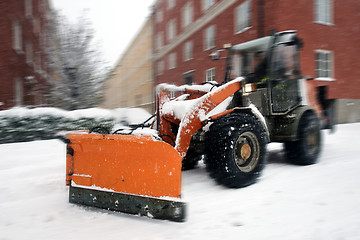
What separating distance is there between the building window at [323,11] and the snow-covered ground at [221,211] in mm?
10578

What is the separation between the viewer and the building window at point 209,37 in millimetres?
17500

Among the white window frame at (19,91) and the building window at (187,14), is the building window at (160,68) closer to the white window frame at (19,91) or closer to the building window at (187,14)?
the building window at (187,14)

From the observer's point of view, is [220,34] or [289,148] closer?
[289,148]

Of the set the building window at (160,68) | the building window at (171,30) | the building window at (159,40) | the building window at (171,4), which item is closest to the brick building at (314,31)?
the building window at (171,30)

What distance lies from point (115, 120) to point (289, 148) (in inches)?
251

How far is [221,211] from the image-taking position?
3047 millimetres

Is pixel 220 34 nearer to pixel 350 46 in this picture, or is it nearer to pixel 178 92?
pixel 350 46

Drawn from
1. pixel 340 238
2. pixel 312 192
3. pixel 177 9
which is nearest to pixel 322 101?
pixel 312 192

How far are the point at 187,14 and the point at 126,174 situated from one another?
2112cm

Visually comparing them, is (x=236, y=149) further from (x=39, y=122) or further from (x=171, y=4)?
(x=171, y=4)

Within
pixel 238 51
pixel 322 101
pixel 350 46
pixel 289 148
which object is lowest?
pixel 289 148

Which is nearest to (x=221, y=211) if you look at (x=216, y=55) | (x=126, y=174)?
(x=126, y=174)

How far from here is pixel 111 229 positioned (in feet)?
8.95

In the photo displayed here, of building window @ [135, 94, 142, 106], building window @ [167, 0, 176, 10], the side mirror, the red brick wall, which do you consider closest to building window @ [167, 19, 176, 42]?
building window @ [167, 0, 176, 10]
